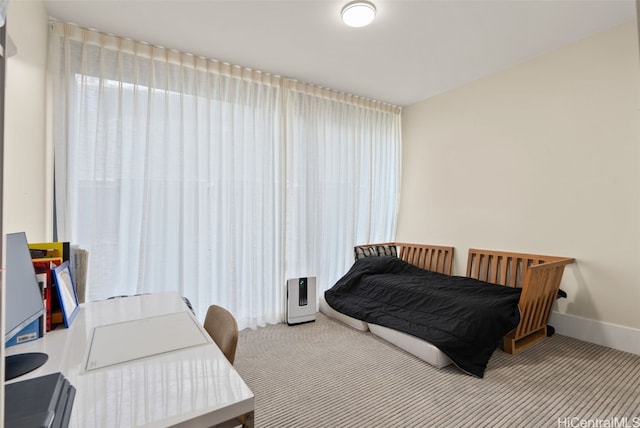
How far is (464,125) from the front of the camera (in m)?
3.60

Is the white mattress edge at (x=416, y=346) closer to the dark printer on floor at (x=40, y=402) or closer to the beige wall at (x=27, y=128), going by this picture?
the dark printer on floor at (x=40, y=402)

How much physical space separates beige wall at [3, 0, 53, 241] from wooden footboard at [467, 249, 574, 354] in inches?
128

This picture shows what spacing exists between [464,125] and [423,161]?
686 millimetres

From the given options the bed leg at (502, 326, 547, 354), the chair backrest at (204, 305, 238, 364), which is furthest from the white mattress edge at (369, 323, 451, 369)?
the chair backrest at (204, 305, 238, 364)

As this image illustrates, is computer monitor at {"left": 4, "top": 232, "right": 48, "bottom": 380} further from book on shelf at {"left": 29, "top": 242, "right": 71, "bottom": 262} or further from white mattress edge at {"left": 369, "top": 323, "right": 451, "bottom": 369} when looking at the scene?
white mattress edge at {"left": 369, "top": 323, "right": 451, "bottom": 369}

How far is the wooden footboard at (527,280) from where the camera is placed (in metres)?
2.39

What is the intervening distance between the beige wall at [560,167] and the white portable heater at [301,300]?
1.83 meters

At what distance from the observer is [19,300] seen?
110 cm

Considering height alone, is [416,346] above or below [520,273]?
below

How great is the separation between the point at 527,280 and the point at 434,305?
74 centimetres

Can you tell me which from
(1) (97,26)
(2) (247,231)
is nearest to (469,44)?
(2) (247,231)

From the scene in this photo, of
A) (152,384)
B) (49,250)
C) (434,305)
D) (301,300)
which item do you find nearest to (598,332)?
(434,305)

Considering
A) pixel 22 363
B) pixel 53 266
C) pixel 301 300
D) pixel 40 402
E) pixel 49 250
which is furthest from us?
pixel 301 300

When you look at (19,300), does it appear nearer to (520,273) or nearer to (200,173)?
(200,173)
